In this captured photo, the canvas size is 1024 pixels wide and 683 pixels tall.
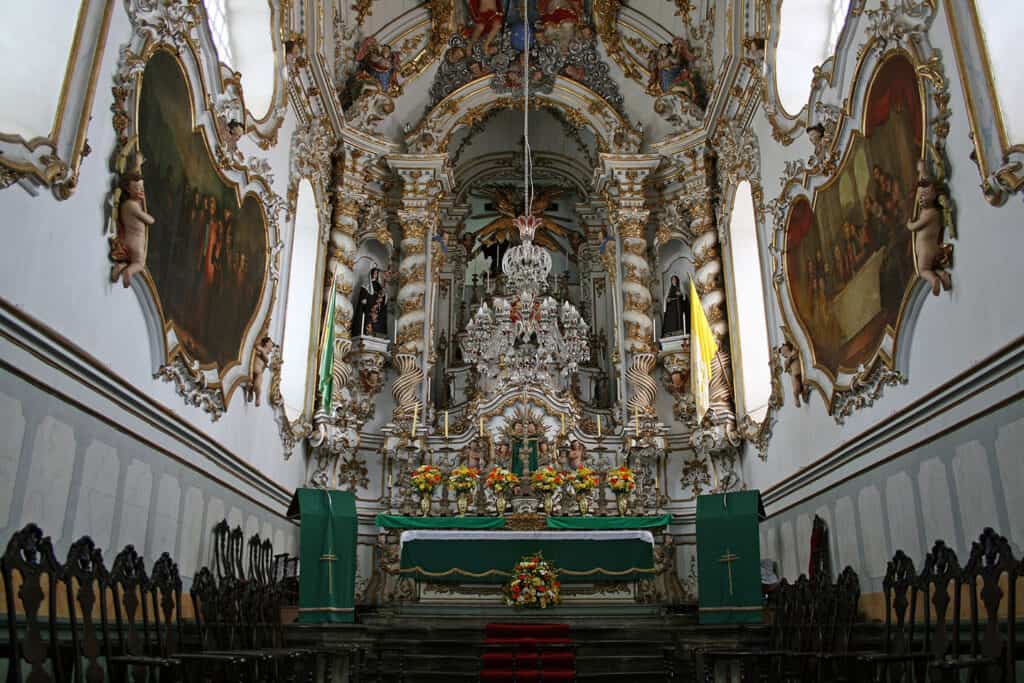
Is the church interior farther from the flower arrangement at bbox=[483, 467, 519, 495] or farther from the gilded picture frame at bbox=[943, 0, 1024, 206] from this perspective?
the flower arrangement at bbox=[483, 467, 519, 495]

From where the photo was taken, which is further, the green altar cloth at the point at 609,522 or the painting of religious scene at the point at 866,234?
the green altar cloth at the point at 609,522

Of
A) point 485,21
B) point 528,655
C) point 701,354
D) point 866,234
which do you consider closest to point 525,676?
point 528,655

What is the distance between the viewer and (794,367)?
936 centimetres

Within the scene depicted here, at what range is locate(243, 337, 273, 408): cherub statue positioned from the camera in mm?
9172

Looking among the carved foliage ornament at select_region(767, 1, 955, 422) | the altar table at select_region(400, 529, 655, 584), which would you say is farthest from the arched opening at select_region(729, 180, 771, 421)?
the altar table at select_region(400, 529, 655, 584)

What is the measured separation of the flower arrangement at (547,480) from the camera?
11047mm

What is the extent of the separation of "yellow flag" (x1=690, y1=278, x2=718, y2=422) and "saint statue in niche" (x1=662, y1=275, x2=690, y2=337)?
0.70 metres

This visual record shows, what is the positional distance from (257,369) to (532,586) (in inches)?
154

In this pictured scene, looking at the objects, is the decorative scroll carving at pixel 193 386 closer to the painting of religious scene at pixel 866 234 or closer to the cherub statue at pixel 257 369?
the cherub statue at pixel 257 369

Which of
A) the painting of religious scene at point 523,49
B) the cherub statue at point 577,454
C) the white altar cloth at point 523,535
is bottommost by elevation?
the white altar cloth at point 523,535

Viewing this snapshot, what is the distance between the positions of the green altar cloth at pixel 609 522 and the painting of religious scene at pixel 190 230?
14.4 feet

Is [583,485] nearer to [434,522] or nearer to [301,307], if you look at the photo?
[434,522]

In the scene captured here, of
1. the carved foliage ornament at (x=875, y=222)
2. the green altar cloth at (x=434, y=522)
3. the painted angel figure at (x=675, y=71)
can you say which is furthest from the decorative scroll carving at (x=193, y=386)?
the painted angel figure at (x=675, y=71)

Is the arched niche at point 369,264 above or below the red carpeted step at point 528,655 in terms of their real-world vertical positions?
above
